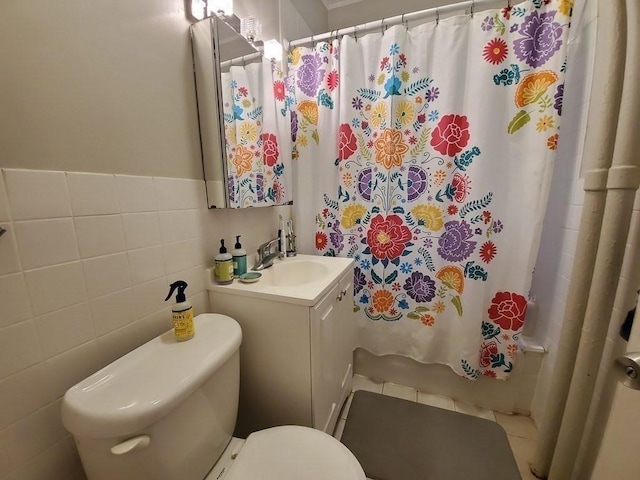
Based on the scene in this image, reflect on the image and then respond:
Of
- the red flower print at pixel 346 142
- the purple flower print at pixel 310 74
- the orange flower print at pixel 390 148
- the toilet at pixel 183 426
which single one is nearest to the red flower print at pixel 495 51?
the orange flower print at pixel 390 148

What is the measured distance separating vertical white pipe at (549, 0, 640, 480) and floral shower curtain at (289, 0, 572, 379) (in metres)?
0.43

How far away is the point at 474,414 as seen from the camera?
4.75 feet

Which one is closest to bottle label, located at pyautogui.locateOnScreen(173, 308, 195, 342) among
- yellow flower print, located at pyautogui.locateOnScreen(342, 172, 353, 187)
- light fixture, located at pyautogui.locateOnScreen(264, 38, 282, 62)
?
yellow flower print, located at pyautogui.locateOnScreen(342, 172, 353, 187)

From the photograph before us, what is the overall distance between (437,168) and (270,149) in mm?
873

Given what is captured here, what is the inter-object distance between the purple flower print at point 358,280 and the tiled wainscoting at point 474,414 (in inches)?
24.3

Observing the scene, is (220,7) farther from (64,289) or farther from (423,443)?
(423,443)

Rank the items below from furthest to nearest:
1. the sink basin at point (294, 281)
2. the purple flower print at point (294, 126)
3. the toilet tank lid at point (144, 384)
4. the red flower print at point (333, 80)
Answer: the purple flower print at point (294, 126) < the red flower print at point (333, 80) < the sink basin at point (294, 281) < the toilet tank lid at point (144, 384)

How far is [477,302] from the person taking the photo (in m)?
1.36

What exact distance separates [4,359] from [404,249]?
58.0 inches

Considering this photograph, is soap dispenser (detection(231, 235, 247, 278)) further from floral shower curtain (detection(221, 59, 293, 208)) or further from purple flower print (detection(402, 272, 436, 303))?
purple flower print (detection(402, 272, 436, 303))

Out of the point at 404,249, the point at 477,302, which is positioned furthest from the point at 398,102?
the point at 477,302

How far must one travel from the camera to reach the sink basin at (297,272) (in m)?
1.35

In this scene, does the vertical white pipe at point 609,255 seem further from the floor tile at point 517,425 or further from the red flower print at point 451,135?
the red flower print at point 451,135

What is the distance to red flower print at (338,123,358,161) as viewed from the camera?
145 cm
